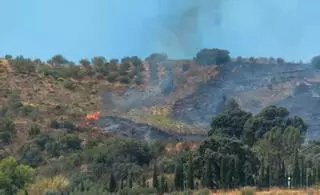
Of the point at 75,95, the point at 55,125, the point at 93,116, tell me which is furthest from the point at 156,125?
the point at 75,95

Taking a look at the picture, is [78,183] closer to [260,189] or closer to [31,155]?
[260,189]

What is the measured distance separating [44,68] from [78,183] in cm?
6939

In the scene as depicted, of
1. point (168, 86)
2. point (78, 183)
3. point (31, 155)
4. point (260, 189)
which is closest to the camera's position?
point (260, 189)

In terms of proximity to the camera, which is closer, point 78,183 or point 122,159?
point 78,183

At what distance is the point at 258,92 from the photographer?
4638 inches

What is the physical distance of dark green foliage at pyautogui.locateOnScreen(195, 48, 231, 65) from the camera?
131500mm

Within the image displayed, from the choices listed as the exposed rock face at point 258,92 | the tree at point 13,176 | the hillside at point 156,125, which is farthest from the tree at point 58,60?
the tree at point 13,176

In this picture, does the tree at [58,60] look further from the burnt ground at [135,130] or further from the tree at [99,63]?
the burnt ground at [135,130]

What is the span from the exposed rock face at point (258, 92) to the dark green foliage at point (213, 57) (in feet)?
11.7

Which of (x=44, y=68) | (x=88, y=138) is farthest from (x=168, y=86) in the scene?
(x=88, y=138)

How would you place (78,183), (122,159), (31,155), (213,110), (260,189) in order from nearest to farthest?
(260,189)
(78,183)
(122,159)
(31,155)
(213,110)

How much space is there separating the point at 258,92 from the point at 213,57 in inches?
689

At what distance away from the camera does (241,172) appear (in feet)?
166

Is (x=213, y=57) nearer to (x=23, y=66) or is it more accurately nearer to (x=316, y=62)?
(x=316, y=62)
